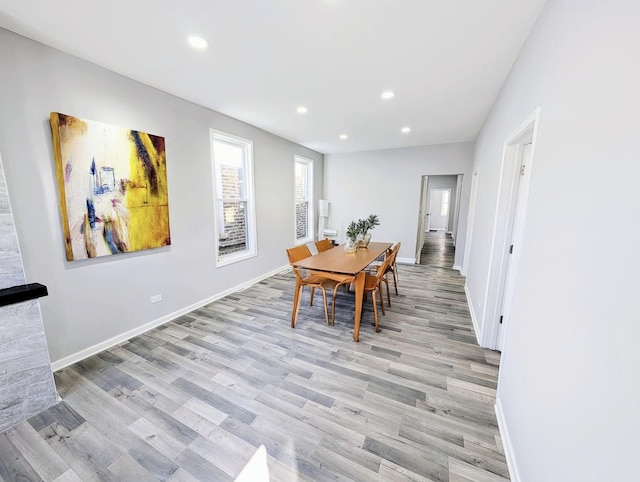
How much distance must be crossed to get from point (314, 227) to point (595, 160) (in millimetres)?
5751

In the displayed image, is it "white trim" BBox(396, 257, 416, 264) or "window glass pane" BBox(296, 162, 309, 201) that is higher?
"window glass pane" BBox(296, 162, 309, 201)

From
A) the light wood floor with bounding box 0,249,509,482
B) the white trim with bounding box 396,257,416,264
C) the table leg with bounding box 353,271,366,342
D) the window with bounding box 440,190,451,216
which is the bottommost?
the light wood floor with bounding box 0,249,509,482

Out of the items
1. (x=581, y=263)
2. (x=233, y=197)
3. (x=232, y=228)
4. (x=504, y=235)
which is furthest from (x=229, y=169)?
(x=581, y=263)

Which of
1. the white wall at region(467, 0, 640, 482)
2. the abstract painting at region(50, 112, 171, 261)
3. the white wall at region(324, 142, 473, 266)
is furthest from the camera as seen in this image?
the white wall at region(324, 142, 473, 266)

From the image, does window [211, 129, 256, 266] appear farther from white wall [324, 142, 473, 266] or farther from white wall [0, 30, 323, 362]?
white wall [324, 142, 473, 266]

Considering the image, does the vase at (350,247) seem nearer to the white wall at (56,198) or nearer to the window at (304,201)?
the white wall at (56,198)

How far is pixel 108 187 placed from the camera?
239 centimetres

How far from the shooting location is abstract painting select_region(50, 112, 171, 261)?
84.5 inches

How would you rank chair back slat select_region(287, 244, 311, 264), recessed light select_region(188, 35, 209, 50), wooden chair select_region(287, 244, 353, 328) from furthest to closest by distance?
1. chair back slat select_region(287, 244, 311, 264)
2. wooden chair select_region(287, 244, 353, 328)
3. recessed light select_region(188, 35, 209, 50)

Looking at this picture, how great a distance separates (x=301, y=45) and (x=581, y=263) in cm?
223

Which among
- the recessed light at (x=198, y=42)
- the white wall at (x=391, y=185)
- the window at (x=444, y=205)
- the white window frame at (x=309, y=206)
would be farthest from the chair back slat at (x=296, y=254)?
the window at (x=444, y=205)

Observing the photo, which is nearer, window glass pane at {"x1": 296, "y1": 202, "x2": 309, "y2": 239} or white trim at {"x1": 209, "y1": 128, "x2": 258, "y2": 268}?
white trim at {"x1": 209, "y1": 128, "x2": 258, "y2": 268}

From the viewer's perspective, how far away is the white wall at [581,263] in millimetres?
700

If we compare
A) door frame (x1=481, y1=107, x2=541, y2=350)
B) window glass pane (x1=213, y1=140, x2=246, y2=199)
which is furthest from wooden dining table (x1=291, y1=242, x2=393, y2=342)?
window glass pane (x1=213, y1=140, x2=246, y2=199)
